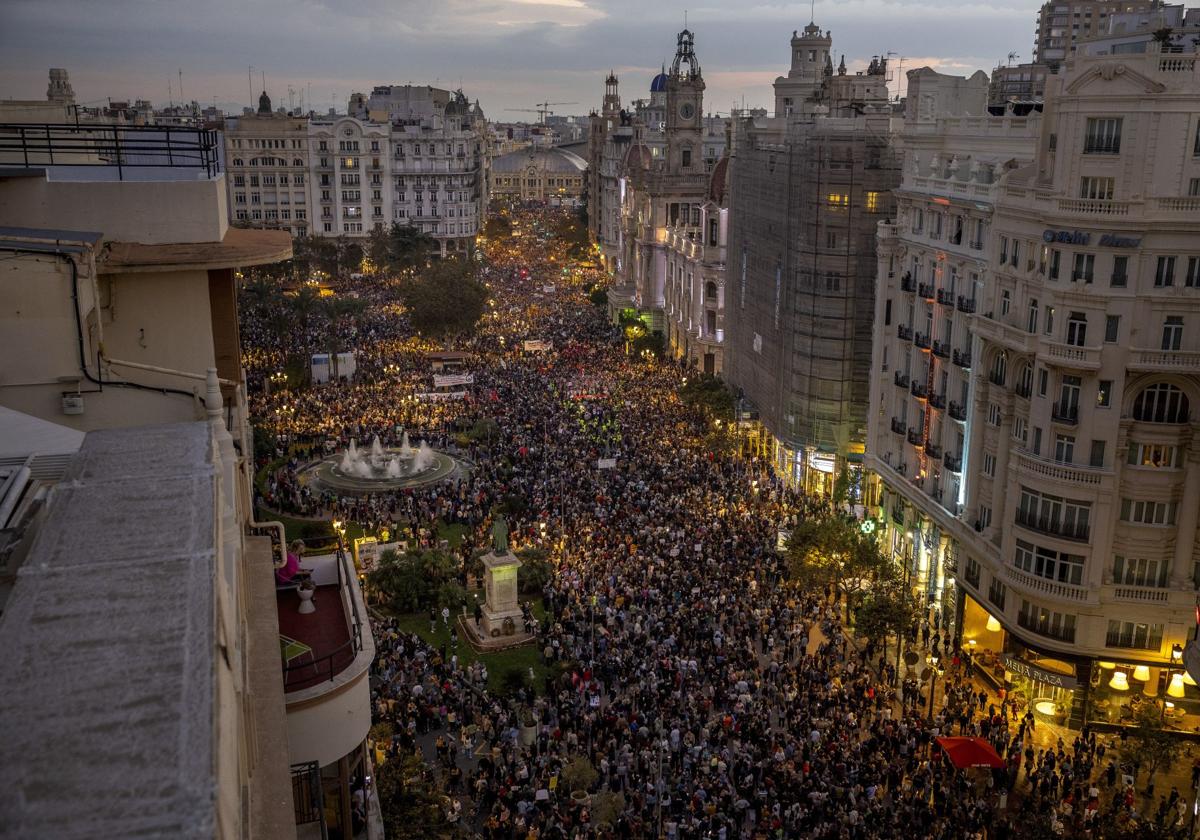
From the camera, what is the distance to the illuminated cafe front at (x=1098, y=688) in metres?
29.9

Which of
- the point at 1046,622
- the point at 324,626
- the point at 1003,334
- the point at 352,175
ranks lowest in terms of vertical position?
the point at 1046,622

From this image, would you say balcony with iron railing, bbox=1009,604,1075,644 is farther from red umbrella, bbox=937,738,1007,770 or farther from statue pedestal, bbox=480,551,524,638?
statue pedestal, bbox=480,551,524,638

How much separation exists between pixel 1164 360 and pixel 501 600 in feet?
68.1

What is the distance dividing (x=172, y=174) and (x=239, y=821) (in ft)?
38.8

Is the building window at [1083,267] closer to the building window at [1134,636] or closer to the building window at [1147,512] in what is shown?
the building window at [1147,512]

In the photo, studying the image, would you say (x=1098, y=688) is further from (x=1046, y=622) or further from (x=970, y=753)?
(x=970, y=753)

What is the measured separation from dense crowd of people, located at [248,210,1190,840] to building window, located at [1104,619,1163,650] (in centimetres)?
307

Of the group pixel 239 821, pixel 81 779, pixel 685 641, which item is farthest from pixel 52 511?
pixel 685 641

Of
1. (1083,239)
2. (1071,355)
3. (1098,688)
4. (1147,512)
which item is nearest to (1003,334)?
(1071,355)

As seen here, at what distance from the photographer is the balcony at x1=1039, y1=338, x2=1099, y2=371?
30047 millimetres

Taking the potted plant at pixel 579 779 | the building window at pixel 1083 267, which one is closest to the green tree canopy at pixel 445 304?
the building window at pixel 1083 267

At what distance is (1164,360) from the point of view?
2936 cm

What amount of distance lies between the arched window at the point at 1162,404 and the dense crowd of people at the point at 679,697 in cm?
902

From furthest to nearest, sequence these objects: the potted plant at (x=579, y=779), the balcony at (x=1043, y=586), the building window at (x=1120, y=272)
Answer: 1. the balcony at (x=1043, y=586)
2. the building window at (x=1120, y=272)
3. the potted plant at (x=579, y=779)
